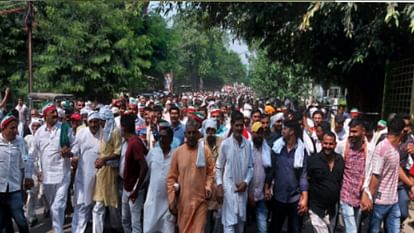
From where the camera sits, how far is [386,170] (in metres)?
4.99

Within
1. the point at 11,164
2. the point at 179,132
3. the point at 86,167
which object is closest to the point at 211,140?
the point at 179,132

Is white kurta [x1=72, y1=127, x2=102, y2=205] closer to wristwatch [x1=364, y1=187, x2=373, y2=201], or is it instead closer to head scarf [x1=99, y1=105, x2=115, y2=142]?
head scarf [x1=99, y1=105, x2=115, y2=142]

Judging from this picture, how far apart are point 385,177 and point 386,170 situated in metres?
0.08

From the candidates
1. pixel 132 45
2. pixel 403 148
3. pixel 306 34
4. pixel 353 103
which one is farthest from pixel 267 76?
pixel 403 148

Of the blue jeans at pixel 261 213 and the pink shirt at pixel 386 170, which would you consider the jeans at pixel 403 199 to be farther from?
the blue jeans at pixel 261 213

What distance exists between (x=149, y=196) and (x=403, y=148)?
10.4 ft

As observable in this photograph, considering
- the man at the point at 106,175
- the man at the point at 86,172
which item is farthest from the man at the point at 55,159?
the man at the point at 106,175

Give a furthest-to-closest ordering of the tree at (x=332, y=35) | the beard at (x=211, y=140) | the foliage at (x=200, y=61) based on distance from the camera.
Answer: the foliage at (x=200, y=61), the tree at (x=332, y=35), the beard at (x=211, y=140)

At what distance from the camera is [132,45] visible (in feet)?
65.3

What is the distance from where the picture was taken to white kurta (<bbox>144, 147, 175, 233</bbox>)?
5.25 meters

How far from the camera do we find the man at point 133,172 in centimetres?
544

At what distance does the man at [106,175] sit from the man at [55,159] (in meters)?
0.43

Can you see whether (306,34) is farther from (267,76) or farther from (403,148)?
(267,76)

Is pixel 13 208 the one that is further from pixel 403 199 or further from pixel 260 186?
pixel 403 199
